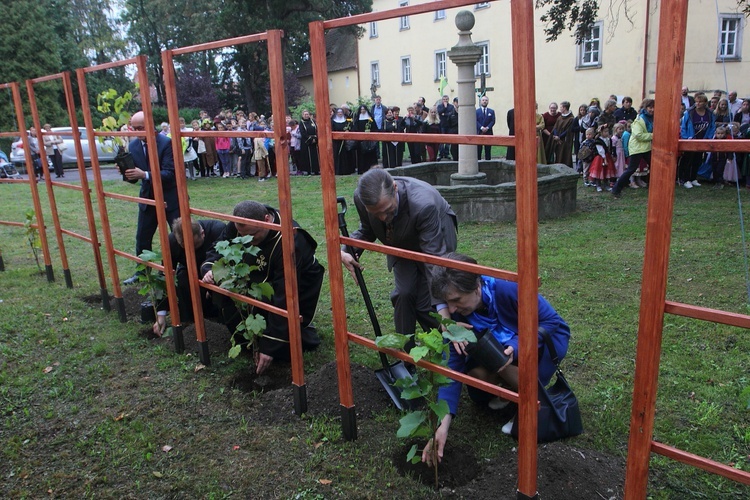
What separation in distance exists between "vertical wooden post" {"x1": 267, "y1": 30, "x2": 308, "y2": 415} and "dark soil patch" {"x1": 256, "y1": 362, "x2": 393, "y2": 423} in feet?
0.40

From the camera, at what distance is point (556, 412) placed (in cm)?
303

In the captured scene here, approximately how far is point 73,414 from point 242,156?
11.9 metres

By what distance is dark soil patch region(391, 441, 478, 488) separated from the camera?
2947 mm

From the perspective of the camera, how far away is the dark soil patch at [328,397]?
12.0 feet

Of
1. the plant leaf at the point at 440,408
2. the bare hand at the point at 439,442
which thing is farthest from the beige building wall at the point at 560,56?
the plant leaf at the point at 440,408

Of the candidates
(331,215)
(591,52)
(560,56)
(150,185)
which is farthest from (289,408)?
(560,56)

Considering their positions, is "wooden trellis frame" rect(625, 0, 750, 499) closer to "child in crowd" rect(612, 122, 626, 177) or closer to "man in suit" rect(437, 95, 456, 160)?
"child in crowd" rect(612, 122, 626, 177)

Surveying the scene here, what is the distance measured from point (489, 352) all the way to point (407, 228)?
3.46 feet

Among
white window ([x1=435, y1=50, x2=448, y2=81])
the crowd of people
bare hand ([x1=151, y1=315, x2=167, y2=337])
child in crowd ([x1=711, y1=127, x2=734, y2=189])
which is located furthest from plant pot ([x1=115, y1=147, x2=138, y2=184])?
white window ([x1=435, y1=50, x2=448, y2=81])

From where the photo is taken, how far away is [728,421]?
10.8 ft

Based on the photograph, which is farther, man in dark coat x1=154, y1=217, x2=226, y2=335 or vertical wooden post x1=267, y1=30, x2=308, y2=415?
man in dark coat x1=154, y1=217, x2=226, y2=335

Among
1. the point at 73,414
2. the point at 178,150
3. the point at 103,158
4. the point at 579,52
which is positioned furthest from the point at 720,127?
the point at 103,158

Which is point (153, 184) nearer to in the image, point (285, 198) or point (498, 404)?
point (285, 198)

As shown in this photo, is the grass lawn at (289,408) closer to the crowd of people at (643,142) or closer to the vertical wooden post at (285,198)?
the vertical wooden post at (285,198)
